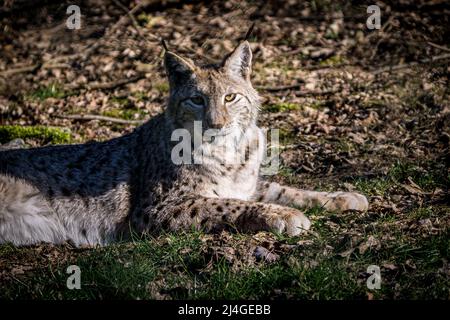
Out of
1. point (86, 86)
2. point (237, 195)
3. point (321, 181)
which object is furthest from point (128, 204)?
point (86, 86)

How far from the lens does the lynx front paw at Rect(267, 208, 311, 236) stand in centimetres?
528

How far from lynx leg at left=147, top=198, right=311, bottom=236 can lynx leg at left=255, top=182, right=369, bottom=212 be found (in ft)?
2.18

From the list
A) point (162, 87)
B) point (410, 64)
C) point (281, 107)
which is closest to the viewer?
point (281, 107)

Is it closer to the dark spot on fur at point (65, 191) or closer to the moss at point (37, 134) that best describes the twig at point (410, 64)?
the moss at point (37, 134)

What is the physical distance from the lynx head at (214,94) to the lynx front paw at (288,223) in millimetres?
1034

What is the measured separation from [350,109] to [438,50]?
2396 millimetres

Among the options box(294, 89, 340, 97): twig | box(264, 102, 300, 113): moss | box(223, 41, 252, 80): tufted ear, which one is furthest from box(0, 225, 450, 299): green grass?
box(294, 89, 340, 97): twig

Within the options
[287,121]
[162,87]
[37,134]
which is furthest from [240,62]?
[162,87]

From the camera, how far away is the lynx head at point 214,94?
5.88m

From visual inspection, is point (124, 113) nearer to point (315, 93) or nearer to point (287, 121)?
point (287, 121)

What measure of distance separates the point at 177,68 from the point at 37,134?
3.40 metres

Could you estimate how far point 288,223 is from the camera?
17.4 ft

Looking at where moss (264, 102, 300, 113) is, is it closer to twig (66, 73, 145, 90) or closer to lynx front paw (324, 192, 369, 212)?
twig (66, 73, 145, 90)

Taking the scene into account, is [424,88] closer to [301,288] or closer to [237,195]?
[237,195]
